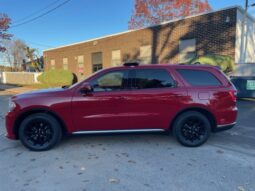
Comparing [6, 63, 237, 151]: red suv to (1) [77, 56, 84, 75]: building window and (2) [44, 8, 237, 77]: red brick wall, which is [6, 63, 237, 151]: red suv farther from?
(1) [77, 56, 84, 75]: building window

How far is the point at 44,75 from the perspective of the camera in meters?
22.8

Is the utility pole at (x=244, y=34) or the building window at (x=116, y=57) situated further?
the building window at (x=116, y=57)

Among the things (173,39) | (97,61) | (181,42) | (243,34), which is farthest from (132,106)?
(97,61)

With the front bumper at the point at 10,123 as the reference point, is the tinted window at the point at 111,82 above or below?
above

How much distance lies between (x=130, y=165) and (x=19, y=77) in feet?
96.2

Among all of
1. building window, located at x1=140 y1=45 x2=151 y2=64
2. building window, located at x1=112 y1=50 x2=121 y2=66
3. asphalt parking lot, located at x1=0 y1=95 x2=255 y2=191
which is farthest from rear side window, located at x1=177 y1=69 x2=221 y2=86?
building window, located at x1=112 y1=50 x2=121 y2=66

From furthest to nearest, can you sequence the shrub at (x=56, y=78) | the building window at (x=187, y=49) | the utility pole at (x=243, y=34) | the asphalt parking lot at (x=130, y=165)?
the shrub at (x=56, y=78) → the building window at (x=187, y=49) → the utility pole at (x=243, y=34) → the asphalt parking lot at (x=130, y=165)

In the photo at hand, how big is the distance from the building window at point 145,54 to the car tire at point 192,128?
1595 cm

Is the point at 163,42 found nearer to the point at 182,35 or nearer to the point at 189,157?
the point at 182,35

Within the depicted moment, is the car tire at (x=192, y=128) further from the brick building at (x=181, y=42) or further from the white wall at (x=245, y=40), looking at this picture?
the white wall at (x=245, y=40)

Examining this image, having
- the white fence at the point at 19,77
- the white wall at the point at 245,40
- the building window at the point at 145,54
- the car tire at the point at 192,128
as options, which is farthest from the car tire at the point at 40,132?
the white fence at the point at 19,77

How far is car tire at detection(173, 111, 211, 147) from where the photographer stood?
4637 mm

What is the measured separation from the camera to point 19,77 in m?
29.0

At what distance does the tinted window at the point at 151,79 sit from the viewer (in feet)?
15.2
